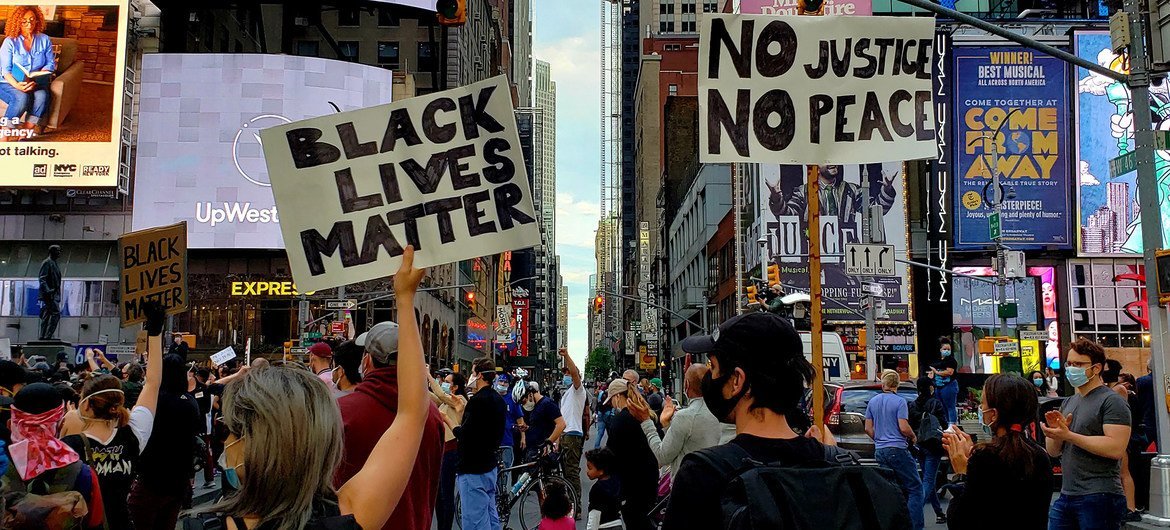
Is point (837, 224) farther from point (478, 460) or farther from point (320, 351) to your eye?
point (320, 351)

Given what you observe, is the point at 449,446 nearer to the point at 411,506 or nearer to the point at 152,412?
the point at 152,412

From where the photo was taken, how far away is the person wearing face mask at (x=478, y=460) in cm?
998

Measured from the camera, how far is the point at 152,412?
6.87 metres

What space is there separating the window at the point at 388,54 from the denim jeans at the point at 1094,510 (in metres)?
58.0

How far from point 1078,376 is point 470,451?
18.3 ft

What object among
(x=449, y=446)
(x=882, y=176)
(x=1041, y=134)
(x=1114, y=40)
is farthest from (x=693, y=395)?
(x=1041, y=134)

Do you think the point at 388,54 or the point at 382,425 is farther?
the point at 388,54

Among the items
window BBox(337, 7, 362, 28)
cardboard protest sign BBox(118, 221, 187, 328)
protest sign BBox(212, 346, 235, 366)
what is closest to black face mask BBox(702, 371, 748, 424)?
cardboard protest sign BBox(118, 221, 187, 328)

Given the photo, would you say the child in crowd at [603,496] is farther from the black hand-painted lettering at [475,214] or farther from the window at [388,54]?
the window at [388,54]

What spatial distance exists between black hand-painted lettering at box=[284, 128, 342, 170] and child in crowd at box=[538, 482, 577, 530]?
14.0ft

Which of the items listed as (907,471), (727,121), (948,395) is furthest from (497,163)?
(948,395)

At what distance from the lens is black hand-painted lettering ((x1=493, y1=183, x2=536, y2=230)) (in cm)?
568

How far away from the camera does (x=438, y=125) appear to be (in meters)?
5.72

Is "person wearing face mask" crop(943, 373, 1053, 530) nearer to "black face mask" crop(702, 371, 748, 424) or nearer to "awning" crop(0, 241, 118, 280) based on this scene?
"black face mask" crop(702, 371, 748, 424)
